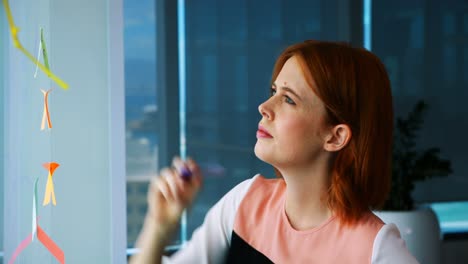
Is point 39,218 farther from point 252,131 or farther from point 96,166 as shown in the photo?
point 252,131

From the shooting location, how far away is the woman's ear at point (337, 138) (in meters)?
1.20

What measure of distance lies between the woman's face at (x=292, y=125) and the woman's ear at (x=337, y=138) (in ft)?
0.05

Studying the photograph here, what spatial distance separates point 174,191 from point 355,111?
0.40 metres

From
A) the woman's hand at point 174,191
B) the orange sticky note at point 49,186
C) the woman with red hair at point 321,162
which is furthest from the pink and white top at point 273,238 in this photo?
the orange sticky note at point 49,186

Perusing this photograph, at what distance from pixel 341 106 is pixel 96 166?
2.41ft

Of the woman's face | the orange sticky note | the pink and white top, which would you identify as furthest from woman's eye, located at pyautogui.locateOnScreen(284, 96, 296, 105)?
the orange sticky note

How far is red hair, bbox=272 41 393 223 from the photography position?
117 centimetres

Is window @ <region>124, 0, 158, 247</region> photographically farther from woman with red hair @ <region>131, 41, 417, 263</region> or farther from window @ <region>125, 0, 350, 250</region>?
woman with red hair @ <region>131, 41, 417, 263</region>

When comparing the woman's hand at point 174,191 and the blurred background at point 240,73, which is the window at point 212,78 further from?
the woman's hand at point 174,191

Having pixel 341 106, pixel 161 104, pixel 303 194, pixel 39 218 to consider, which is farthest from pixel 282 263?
pixel 161 104

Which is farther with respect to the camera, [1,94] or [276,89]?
[276,89]

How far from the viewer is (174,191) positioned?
103 cm

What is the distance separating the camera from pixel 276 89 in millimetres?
1254

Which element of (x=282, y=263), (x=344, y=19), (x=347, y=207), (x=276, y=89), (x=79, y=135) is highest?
(x=344, y=19)
